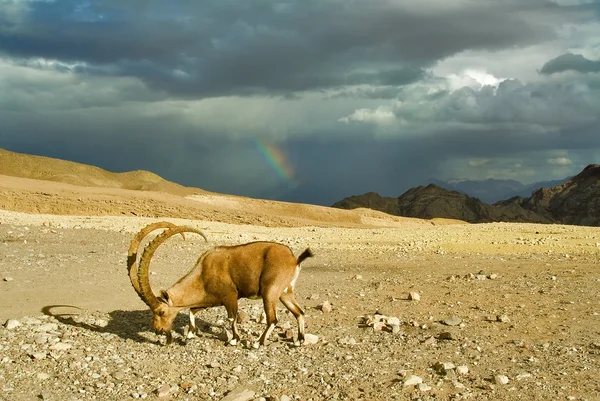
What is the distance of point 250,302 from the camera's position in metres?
13.3

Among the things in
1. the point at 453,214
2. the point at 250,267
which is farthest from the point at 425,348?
the point at 453,214

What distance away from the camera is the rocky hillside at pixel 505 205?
83500mm

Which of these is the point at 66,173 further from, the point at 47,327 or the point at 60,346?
the point at 60,346

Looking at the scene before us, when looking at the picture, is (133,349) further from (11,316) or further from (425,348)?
(425,348)

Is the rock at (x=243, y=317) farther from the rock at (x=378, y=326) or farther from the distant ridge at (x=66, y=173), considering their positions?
the distant ridge at (x=66, y=173)

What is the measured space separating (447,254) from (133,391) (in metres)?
16.9

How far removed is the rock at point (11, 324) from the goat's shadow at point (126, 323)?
2.58 ft

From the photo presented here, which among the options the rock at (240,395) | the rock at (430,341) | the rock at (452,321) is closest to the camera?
the rock at (240,395)

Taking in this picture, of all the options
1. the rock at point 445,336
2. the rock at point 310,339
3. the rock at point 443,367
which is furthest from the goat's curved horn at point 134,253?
the rock at point 445,336

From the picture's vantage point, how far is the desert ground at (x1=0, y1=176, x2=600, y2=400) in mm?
8023

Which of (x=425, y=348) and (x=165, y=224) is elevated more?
(x=165, y=224)

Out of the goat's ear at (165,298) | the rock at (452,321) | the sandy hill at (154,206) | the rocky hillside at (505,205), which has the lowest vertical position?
the rock at (452,321)

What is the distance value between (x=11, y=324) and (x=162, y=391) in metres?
3.80

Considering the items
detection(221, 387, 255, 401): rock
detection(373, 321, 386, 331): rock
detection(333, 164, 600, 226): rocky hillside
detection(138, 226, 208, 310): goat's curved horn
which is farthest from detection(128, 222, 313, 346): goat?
detection(333, 164, 600, 226): rocky hillside
